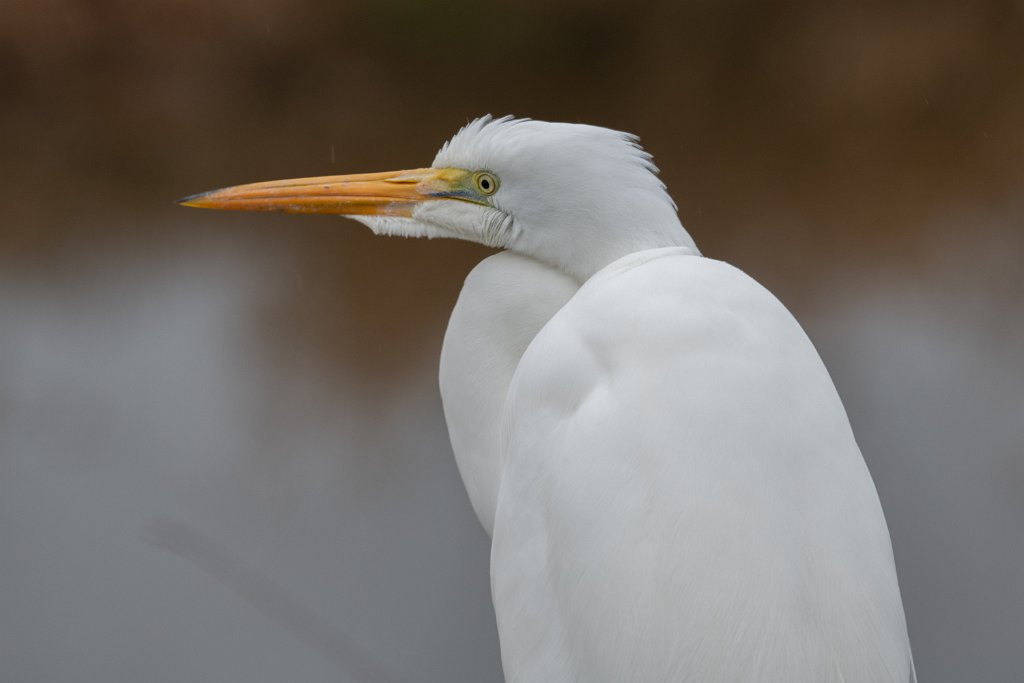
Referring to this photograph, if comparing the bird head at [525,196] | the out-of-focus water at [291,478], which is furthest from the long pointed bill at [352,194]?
the out-of-focus water at [291,478]

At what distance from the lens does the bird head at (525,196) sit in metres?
0.84

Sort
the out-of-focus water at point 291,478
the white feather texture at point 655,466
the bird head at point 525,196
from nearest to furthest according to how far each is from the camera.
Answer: the white feather texture at point 655,466
the bird head at point 525,196
the out-of-focus water at point 291,478

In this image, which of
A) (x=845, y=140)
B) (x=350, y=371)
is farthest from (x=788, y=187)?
(x=350, y=371)

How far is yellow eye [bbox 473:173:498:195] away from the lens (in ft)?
2.91

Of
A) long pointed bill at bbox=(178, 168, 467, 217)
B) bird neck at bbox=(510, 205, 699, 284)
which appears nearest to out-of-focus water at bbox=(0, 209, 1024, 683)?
long pointed bill at bbox=(178, 168, 467, 217)

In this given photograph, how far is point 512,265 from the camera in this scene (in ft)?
2.91

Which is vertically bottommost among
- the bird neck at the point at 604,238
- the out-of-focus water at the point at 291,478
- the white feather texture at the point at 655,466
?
the out-of-focus water at the point at 291,478

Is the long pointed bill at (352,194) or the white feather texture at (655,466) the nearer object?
the white feather texture at (655,466)

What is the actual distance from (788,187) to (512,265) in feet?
3.96

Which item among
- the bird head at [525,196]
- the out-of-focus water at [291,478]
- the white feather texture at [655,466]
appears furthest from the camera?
the out-of-focus water at [291,478]

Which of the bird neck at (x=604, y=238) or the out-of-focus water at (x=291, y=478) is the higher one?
the bird neck at (x=604, y=238)

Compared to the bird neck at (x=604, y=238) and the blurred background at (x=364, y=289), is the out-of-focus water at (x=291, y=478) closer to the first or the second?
the blurred background at (x=364, y=289)

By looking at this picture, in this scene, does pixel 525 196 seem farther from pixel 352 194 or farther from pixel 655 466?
pixel 655 466

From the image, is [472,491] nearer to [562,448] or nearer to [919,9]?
[562,448]
